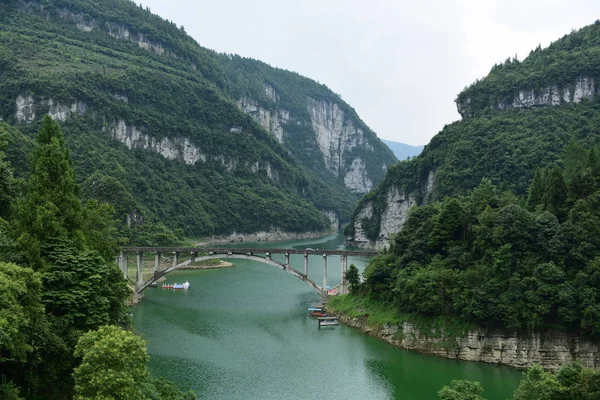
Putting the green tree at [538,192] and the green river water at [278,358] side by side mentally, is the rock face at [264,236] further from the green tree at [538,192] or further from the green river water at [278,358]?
the green tree at [538,192]

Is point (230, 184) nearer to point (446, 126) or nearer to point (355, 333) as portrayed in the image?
point (446, 126)

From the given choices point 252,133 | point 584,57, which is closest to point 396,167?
point 584,57

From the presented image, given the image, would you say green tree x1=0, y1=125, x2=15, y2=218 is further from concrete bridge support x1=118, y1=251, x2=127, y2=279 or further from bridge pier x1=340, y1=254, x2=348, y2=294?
bridge pier x1=340, y1=254, x2=348, y2=294

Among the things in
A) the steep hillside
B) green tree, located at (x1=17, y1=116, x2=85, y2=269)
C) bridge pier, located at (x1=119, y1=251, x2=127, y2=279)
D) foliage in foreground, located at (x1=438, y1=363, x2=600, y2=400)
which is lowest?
foliage in foreground, located at (x1=438, y1=363, x2=600, y2=400)

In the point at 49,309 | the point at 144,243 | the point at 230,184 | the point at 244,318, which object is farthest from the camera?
the point at 230,184

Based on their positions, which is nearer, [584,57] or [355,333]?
[355,333]

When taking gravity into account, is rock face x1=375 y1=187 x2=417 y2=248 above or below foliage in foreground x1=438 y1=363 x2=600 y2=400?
above

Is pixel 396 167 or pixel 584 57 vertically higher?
pixel 584 57

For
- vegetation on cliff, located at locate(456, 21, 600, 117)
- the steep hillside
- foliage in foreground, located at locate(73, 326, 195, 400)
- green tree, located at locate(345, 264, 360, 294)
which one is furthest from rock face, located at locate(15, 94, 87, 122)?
foliage in foreground, located at locate(73, 326, 195, 400)
